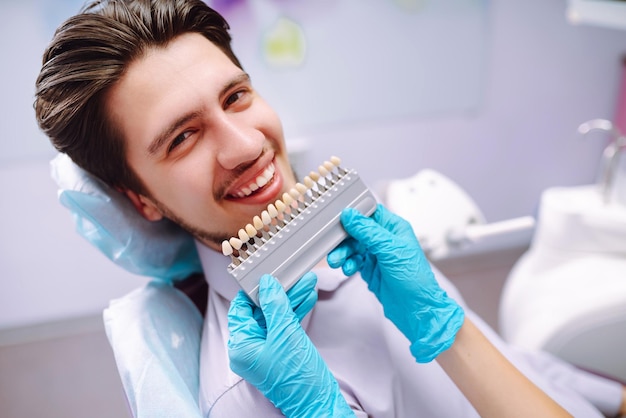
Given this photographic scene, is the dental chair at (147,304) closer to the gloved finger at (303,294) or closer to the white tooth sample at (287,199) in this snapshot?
the gloved finger at (303,294)

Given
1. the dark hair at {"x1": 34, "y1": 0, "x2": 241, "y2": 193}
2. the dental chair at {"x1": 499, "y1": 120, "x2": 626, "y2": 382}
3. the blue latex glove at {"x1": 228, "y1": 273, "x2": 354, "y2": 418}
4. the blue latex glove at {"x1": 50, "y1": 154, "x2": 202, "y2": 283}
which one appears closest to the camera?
the blue latex glove at {"x1": 228, "y1": 273, "x2": 354, "y2": 418}

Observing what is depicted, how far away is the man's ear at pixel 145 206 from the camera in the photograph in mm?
961

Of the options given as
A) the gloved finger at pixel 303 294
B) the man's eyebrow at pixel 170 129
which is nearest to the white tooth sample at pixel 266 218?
the gloved finger at pixel 303 294

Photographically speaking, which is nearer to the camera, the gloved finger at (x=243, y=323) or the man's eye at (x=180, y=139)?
the gloved finger at (x=243, y=323)

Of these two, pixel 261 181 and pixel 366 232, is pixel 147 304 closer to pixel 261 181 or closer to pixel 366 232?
pixel 261 181

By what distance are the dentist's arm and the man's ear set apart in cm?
40

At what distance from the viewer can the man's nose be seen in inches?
32.4

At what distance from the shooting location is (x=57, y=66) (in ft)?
2.69

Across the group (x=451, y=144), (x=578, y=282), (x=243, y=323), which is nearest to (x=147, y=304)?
(x=243, y=323)

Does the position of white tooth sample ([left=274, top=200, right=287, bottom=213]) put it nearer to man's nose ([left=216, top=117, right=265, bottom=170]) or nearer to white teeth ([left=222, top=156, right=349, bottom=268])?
white teeth ([left=222, top=156, right=349, bottom=268])

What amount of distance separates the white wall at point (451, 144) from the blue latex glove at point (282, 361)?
1.18 metres

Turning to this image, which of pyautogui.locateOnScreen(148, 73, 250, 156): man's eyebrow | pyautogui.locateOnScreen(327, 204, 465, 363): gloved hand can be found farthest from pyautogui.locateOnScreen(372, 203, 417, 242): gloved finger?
pyautogui.locateOnScreen(148, 73, 250, 156): man's eyebrow

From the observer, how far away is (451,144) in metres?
2.04

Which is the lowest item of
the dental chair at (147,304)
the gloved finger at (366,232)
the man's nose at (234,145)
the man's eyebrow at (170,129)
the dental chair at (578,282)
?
the dental chair at (578,282)
